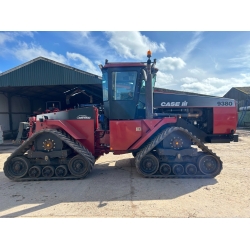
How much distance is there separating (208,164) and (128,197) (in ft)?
8.08

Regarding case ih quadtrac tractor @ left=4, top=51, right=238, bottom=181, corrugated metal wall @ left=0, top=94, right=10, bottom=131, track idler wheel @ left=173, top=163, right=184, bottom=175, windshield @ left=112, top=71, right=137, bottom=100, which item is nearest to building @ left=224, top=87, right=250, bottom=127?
case ih quadtrac tractor @ left=4, top=51, right=238, bottom=181

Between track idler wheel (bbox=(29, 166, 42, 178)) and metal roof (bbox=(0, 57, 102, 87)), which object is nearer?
track idler wheel (bbox=(29, 166, 42, 178))

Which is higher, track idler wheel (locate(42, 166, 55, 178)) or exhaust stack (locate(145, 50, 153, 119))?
exhaust stack (locate(145, 50, 153, 119))

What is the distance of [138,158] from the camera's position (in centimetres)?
477

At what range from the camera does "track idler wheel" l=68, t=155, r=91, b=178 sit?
4.87 metres

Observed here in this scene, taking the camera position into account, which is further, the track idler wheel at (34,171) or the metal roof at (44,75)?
the metal roof at (44,75)

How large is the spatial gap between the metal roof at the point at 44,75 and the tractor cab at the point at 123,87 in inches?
264

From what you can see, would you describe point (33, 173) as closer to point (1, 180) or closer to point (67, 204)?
point (1, 180)

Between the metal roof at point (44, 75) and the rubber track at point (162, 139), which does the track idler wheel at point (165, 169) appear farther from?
the metal roof at point (44, 75)

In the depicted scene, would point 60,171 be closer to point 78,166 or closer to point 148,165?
point 78,166

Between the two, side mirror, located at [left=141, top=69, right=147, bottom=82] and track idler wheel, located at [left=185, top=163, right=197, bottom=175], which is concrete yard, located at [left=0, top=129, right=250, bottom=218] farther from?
side mirror, located at [left=141, top=69, right=147, bottom=82]

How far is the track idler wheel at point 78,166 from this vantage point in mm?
4872

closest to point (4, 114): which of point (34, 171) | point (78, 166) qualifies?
point (34, 171)

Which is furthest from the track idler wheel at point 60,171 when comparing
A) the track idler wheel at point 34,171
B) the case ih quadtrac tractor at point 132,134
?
the track idler wheel at point 34,171
